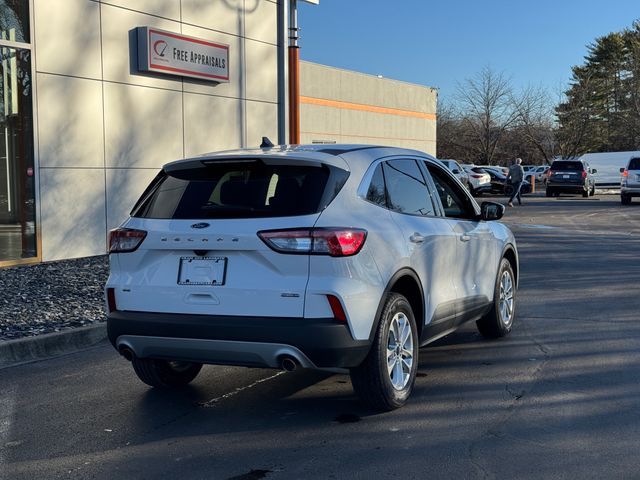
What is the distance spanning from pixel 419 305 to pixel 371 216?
2.86 feet

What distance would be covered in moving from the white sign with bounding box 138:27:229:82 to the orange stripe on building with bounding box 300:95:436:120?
2077 centimetres

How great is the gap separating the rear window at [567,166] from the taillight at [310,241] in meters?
33.1

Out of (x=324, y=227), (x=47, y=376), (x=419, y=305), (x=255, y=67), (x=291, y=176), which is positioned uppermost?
(x=255, y=67)

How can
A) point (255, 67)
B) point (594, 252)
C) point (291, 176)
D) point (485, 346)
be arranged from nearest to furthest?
point (291, 176)
point (485, 346)
point (594, 252)
point (255, 67)

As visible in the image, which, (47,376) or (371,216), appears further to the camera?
(47,376)

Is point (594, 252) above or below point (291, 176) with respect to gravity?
below

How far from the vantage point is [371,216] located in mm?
4863

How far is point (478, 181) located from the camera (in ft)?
121

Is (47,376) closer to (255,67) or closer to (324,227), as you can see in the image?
(324,227)

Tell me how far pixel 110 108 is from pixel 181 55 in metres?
2.13

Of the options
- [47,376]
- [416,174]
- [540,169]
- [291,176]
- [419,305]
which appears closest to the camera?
[291,176]

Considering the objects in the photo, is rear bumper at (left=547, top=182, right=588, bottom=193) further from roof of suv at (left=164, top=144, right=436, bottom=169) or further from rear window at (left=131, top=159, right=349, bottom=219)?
rear window at (left=131, top=159, right=349, bottom=219)

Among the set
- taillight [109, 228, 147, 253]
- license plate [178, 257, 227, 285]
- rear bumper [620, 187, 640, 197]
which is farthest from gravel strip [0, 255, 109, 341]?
rear bumper [620, 187, 640, 197]

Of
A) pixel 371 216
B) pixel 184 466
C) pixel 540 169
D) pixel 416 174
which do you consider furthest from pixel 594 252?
pixel 540 169
